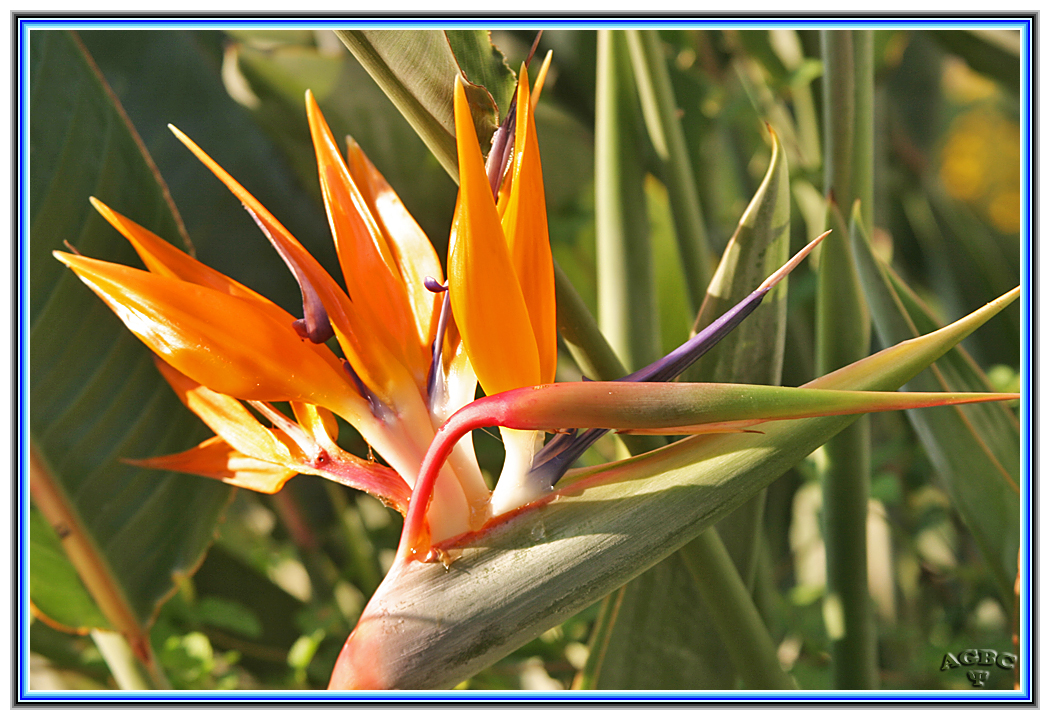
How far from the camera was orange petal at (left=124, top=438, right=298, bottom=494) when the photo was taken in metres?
0.34

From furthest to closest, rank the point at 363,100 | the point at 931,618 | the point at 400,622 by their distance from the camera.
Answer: the point at 931,618, the point at 363,100, the point at 400,622

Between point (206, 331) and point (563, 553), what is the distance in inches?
6.1

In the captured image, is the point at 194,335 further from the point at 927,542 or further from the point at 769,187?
the point at 927,542

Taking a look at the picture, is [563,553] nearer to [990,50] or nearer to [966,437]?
[966,437]

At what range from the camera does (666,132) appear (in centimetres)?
45

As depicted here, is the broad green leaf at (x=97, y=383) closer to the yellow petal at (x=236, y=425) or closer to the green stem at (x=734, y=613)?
the yellow petal at (x=236, y=425)

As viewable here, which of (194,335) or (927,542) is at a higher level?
(194,335)

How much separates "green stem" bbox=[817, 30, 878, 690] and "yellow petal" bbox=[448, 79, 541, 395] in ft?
0.72

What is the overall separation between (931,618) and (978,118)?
22.4 inches

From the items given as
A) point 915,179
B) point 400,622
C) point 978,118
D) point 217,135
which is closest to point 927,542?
point 915,179

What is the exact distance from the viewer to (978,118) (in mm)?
853

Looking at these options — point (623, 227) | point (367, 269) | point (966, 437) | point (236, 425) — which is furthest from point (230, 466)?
point (966, 437)

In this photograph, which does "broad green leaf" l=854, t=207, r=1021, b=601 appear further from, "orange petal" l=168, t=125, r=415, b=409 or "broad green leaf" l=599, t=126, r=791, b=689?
"orange petal" l=168, t=125, r=415, b=409

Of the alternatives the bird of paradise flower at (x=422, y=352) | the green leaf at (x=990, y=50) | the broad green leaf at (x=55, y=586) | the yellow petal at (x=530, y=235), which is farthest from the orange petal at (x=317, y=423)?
the green leaf at (x=990, y=50)
